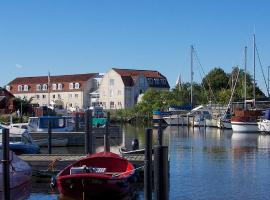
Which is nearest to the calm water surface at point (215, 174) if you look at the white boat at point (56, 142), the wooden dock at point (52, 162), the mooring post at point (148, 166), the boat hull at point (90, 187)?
the wooden dock at point (52, 162)

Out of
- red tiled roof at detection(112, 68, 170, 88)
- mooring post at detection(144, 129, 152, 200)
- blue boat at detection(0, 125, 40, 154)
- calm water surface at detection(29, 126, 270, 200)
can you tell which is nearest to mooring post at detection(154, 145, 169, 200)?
mooring post at detection(144, 129, 152, 200)

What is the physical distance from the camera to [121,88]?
138875 mm

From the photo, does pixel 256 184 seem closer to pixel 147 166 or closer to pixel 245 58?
pixel 147 166

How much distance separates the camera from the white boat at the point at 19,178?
26203 millimetres

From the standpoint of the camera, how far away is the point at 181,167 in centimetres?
3666

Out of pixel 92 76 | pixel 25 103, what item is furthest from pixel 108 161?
pixel 92 76

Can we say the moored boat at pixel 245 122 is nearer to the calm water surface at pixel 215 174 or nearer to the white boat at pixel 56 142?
the calm water surface at pixel 215 174

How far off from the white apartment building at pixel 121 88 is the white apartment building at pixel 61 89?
4676mm

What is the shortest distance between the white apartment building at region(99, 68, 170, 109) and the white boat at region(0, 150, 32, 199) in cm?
11034

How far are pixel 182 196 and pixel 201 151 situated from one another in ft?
75.3

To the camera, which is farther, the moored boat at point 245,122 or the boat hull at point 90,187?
the moored boat at point 245,122

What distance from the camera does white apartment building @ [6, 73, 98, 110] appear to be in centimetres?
14388

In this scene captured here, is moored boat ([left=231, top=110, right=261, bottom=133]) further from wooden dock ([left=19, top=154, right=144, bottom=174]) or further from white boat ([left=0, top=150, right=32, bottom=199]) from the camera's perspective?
white boat ([left=0, top=150, right=32, bottom=199])

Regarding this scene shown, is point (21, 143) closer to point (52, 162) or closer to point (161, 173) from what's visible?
point (52, 162)
